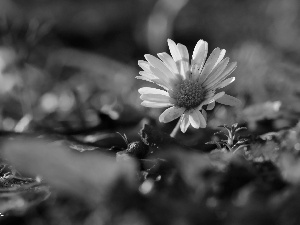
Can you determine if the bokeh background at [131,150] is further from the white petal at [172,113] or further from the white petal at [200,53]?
the white petal at [200,53]

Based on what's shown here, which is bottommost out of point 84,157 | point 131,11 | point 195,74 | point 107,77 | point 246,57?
point 84,157

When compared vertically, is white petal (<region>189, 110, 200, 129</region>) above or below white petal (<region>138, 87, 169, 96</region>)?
below

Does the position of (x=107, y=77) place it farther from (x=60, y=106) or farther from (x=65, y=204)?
(x=65, y=204)

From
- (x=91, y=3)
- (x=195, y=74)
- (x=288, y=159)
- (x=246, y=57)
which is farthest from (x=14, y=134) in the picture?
(x=91, y=3)

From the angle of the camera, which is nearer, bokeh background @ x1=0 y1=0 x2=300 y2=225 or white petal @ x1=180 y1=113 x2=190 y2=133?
bokeh background @ x1=0 y1=0 x2=300 y2=225

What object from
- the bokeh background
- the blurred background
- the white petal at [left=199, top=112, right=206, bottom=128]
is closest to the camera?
the bokeh background

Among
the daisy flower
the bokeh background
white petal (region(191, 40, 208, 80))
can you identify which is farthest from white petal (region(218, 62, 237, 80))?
the bokeh background

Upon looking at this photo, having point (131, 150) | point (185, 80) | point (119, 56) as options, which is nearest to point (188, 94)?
point (185, 80)

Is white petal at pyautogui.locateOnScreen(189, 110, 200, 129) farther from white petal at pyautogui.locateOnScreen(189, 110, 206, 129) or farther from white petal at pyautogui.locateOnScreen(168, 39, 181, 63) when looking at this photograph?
white petal at pyautogui.locateOnScreen(168, 39, 181, 63)
